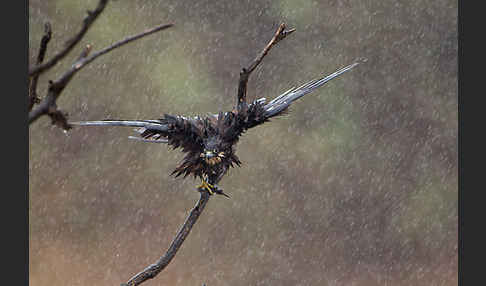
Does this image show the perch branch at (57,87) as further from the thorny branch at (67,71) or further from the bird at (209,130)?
the bird at (209,130)

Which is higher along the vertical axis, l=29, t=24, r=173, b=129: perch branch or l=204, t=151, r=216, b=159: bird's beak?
l=204, t=151, r=216, b=159: bird's beak

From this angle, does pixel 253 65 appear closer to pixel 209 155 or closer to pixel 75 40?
pixel 209 155

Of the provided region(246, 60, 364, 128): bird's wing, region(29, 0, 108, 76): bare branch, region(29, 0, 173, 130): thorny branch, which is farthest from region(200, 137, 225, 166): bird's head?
region(29, 0, 108, 76): bare branch

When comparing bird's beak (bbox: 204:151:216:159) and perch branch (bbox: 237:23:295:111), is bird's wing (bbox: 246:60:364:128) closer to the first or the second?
perch branch (bbox: 237:23:295:111)

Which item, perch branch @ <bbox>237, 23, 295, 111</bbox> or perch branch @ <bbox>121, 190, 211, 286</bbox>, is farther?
perch branch @ <bbox>121, 190, 211, 286</bbox>

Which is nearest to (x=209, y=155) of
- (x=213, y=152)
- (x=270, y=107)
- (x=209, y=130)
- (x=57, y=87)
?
(x=213, y=152)

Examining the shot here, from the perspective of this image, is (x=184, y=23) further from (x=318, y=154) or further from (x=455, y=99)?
(x=455, y=99)

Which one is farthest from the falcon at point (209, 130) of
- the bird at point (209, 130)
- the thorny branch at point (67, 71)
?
the thorny branch at point (67, 71)
